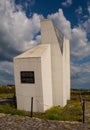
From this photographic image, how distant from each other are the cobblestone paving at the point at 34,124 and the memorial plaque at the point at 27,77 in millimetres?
4780

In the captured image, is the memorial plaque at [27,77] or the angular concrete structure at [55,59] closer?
the memorial plaque at [27,77]

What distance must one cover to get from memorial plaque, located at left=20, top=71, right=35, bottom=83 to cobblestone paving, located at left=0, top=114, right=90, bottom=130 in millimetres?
4780

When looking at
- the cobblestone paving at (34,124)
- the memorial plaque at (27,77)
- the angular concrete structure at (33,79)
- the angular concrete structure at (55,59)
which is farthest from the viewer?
the angular concrete structure at (55,59)

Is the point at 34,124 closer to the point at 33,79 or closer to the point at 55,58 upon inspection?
the point at 33,79

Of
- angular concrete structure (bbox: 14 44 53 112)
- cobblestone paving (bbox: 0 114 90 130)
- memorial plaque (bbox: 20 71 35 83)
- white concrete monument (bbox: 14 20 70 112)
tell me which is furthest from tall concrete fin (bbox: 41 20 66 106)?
cobblestone paving (bbox: 0 114 90 130)

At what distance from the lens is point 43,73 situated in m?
21.6

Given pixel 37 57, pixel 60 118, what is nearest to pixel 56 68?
pixel 37 57

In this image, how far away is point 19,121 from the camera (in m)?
16.3

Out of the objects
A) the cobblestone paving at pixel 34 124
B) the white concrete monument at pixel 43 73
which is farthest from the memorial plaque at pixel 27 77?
the cobblestone paving at pixel 34 124

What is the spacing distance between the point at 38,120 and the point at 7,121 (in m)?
1.85

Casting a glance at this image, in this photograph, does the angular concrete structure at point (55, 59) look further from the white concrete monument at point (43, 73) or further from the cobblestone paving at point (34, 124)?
the cobblestone paving at point (34, 124)

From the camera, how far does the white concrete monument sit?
21.3 meters

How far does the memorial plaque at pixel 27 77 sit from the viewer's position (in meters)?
21.5

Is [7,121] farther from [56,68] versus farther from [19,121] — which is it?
[56,68]
